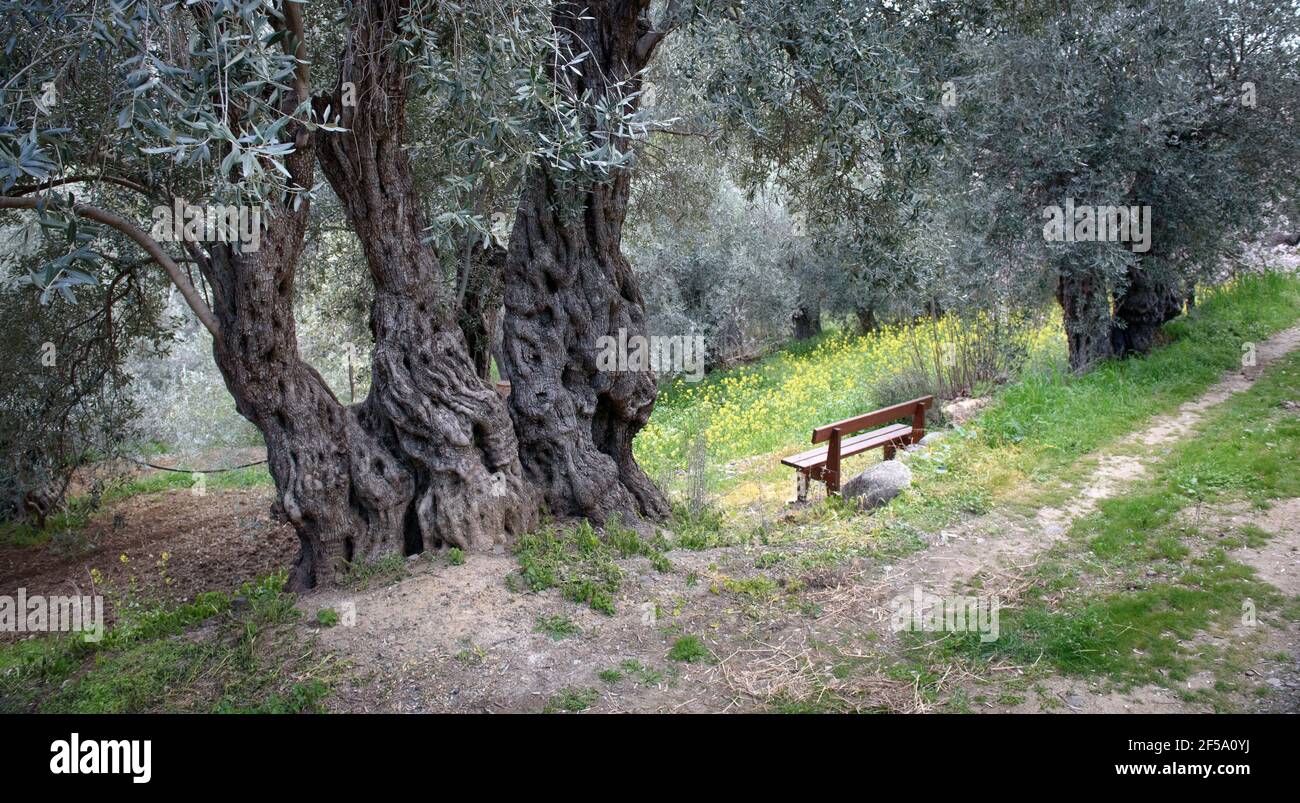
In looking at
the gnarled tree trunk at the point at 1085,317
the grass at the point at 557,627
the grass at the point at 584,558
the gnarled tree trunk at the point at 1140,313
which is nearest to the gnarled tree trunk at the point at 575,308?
the grass at the point at 584,558

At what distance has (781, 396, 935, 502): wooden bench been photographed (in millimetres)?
8180

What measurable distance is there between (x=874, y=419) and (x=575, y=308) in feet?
15.1

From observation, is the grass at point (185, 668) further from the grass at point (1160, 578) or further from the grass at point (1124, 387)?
the grass at point (1124, 387)

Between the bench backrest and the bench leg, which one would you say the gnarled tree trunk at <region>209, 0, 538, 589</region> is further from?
the bench backrest

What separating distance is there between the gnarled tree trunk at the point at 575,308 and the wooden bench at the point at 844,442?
8.37 feet

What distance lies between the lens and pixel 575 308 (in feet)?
20.1

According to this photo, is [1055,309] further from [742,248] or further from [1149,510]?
[1149,510]

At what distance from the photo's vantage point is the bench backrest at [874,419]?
28.0 feet

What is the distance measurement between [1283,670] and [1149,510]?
252 cm

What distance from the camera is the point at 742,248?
1659 cm

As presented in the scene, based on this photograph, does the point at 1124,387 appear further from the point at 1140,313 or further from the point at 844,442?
the point at 844,442

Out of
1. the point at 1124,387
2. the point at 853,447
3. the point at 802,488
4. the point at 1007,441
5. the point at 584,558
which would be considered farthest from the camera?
the point at 1124,387

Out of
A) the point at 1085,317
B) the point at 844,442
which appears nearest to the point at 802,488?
the point at 844,442

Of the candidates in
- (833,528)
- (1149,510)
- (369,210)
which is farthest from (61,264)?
(1149,510)
